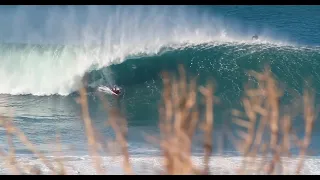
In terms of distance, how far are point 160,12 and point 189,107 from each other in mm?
17096

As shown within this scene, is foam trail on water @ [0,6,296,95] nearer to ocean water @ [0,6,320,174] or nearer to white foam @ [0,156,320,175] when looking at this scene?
ocean water @ [0,6,320,174]

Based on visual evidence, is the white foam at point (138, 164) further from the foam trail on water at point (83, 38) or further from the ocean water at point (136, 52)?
the foam trail on water at point (83, 38)

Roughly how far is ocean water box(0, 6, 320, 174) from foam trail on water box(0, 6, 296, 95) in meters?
0.03

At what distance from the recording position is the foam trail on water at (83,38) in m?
16.9

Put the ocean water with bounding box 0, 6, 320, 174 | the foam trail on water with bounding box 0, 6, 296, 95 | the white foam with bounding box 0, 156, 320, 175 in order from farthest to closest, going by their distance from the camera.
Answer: the foam trail on water with bounding box 0, 6, 296, 95 → the ocean water with bounding box 0, 6, 320, 174 → the white foam with bounding box 0, 156, 320, 175

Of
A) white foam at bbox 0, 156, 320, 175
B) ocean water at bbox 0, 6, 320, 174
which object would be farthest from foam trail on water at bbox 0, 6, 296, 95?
white foam at bbox 0, 156, 320, 175

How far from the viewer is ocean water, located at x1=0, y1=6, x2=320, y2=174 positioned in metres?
13.9

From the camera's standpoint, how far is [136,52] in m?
16.8

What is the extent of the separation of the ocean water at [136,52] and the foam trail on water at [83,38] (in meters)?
0.03

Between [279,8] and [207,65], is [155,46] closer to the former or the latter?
[207,65]

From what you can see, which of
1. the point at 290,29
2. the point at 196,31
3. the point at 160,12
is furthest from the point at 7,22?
the point at 290,29

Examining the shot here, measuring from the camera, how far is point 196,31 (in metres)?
17.9

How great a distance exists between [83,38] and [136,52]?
228cm

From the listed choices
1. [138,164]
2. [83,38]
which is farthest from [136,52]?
[138,164]
